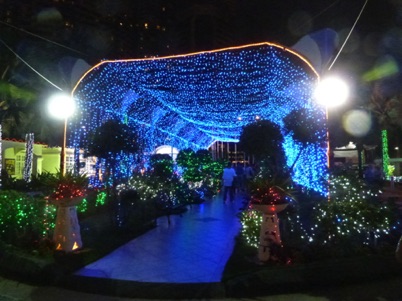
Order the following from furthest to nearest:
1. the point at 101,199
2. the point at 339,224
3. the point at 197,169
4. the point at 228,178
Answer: the point at 197,169 → the point at 228,178 → the point at 101,199 → the point at 339,224

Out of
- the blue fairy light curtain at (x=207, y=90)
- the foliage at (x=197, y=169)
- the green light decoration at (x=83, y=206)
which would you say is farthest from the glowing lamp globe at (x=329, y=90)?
the foliage at (x=197, y=169)

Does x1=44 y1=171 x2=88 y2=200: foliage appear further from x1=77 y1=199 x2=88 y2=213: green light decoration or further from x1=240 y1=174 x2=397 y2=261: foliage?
x1=77 y1=199 x2=88 y2=213: green light decoration

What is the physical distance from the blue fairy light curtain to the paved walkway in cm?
231

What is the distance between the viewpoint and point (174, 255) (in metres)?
6.98

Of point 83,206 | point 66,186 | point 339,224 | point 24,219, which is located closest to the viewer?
point 339,224

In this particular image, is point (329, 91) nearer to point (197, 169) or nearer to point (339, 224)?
point (339, 224)

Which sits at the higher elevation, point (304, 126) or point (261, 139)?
point (304, 126)

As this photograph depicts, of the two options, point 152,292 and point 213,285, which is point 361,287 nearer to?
point 213,285

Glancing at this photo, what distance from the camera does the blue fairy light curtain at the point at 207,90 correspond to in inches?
349

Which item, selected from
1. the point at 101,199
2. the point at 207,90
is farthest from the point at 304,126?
the point at 101,199

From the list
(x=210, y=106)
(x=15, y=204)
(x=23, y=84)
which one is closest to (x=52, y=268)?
(x=15, y=204)

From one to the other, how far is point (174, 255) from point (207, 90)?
687 cm

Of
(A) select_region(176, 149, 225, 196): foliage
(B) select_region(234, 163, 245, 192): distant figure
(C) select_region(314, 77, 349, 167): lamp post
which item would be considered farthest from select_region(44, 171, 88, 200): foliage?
(A) select_region(176, 149, 225, 196): foliage

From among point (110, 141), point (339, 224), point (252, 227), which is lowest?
point (252, 227)
